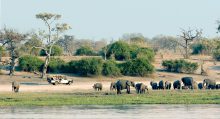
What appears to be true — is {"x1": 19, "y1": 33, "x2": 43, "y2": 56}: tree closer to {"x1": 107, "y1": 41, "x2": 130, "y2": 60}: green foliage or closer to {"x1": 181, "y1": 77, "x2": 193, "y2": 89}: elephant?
{"x1": 107, "y1": 41, "x2": 130, "y2": 60}: green foliage

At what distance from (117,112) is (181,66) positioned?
117 ft

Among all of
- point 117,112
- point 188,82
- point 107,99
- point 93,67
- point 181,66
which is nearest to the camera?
point 117,112

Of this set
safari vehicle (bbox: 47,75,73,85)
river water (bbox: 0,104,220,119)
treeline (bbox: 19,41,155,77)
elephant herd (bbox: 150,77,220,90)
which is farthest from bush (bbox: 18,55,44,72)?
river water (bbox: 0,104,220,119)

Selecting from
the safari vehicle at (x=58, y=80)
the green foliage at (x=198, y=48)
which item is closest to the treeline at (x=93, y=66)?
the safari vehicle at (x=58, y=80)

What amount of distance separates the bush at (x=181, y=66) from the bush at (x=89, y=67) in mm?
7704

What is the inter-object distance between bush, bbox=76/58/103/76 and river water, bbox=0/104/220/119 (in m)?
25.6

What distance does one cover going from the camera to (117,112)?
127 feet

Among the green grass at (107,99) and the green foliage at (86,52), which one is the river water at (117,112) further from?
the green foliage at (86,52)

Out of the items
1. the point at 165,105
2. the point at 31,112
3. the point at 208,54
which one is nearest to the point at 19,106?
the point at 31,112

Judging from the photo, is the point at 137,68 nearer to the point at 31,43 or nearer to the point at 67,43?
the point at 31,43

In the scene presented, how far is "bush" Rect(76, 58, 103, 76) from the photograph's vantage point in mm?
68875

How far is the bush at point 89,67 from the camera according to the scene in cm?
6888

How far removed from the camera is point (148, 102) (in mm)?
45156

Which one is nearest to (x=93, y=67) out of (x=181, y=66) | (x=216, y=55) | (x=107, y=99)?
(x=181, y=66)
